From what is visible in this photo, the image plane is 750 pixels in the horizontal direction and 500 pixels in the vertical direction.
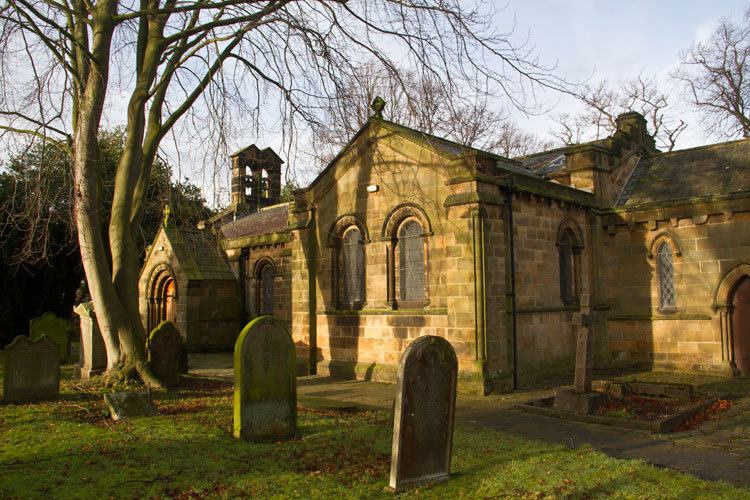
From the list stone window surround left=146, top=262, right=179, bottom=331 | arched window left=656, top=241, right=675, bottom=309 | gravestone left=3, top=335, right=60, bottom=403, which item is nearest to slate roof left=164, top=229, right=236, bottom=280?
stone window surround left=146, top=262, right=179, bottom=331

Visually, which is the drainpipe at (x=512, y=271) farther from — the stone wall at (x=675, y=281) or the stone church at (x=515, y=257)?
the stone wall at (x=675, y=281)

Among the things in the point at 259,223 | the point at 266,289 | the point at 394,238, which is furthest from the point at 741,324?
the point at 259,223

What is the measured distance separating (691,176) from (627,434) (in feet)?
38.1

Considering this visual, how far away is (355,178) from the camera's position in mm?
15961

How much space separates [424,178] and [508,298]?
11.8 ft

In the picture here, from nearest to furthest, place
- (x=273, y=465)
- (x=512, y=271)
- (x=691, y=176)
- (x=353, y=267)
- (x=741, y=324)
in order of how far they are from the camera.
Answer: (x=273, y=465)
(x=512, y=271)
(x=741, y=324)
(x=353, y=267)
(x=691, y=176)

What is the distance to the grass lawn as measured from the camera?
606cm

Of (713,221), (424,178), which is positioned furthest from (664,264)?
(424,178)

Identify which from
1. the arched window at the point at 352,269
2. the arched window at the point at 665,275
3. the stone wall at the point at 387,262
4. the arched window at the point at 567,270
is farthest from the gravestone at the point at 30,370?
the arched window at the point at 665,275

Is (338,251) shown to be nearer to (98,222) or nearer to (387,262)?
(387,262)

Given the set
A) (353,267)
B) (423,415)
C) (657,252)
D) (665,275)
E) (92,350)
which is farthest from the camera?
(657,252)

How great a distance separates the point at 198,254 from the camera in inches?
1003

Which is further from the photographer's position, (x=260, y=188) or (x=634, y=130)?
(x=260, y=188)

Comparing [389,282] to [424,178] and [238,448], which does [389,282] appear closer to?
[424,178]
